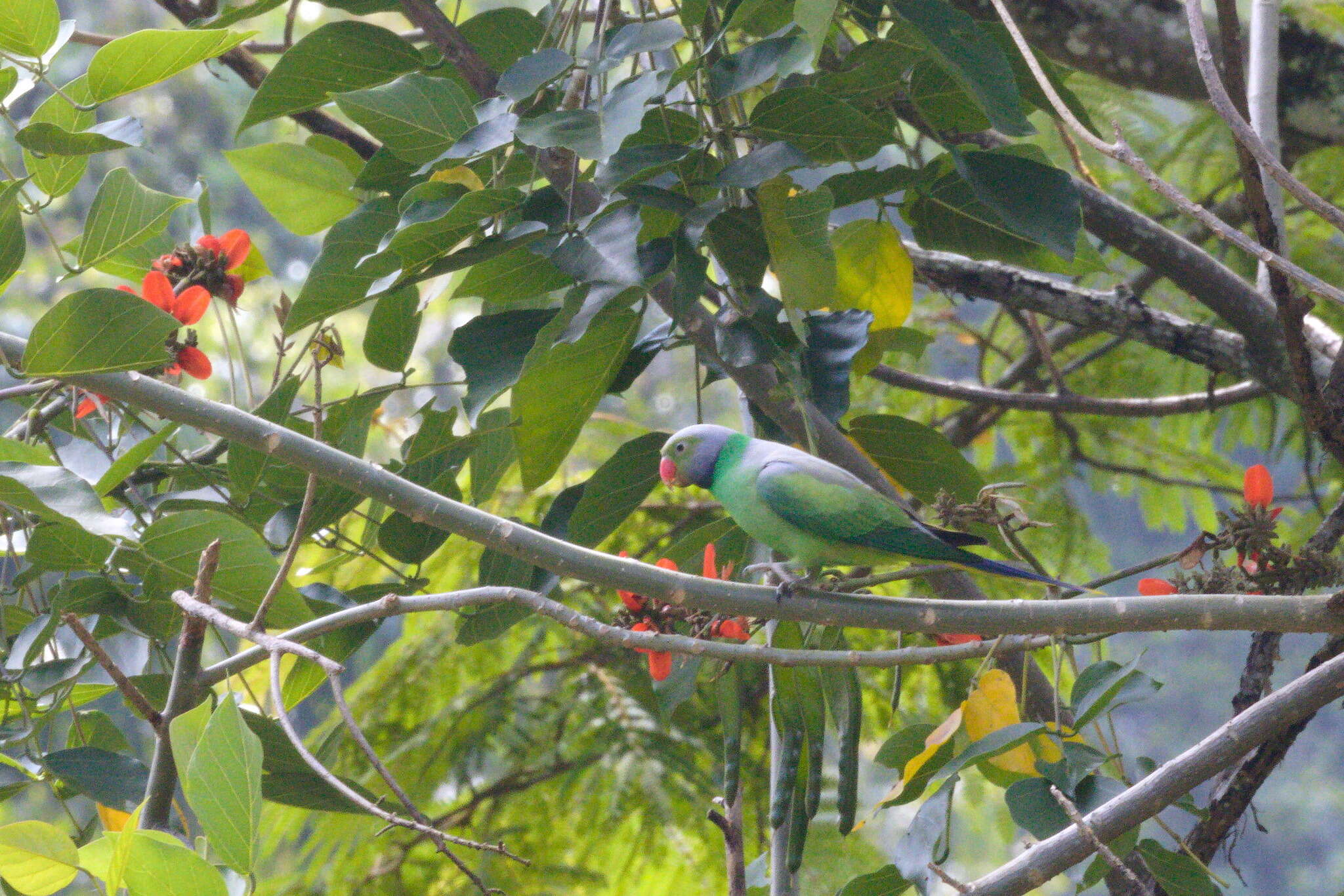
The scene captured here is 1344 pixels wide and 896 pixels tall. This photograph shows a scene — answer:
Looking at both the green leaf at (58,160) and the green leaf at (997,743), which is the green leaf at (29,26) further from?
the green leaf at (997,743)

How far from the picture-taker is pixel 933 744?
1.14m

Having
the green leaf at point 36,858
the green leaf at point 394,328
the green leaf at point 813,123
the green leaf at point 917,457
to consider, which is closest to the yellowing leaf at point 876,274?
the green leaf at point 917,457

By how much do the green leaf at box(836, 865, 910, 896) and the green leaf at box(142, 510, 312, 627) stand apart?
2.06 feet

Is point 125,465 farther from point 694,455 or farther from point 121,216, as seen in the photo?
point 694,455

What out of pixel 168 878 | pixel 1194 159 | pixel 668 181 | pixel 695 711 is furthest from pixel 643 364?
pixel 1194 159

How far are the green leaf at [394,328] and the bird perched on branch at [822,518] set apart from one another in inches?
17.6

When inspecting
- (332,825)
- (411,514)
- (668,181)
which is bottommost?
(332,825)

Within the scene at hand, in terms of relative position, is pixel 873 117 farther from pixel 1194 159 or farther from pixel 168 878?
pixel 1194 159

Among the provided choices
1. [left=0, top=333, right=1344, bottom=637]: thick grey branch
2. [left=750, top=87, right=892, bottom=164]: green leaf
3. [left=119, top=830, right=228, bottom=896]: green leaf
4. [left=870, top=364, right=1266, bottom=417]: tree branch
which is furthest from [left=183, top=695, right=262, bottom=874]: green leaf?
[left=870, top=364, right=1266, bottom=417]: tree branch

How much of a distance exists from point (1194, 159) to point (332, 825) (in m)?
2.50

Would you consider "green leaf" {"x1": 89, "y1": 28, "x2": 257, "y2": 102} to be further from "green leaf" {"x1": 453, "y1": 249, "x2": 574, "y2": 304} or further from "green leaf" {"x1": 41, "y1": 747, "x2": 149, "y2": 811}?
"green leaf" {"x1": 41, "y1": 747, "x2": 149, "y2": 811}

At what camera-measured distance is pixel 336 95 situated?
1124 mm

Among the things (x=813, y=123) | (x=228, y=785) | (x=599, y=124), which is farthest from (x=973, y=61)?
(x=228, y=785)

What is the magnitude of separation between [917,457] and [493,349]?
1.90 ft
